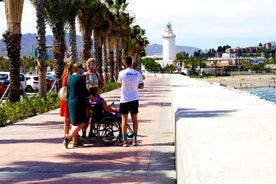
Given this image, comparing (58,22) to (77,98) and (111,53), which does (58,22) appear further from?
(111,53)

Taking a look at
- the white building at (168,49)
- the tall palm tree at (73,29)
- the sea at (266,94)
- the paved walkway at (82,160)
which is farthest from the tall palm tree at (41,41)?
the white building at (168,49)

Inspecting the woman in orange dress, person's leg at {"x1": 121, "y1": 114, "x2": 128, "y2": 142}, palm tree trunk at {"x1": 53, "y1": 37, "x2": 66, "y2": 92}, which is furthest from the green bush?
person's leg at {"x1": 121, "y1": 114, "x2": 128, "y2": 142}

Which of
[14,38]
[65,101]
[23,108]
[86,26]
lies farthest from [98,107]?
[86,26]

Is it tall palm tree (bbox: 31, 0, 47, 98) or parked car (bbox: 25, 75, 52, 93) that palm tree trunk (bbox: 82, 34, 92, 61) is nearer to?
parked car (bbox: 25, 75, 52, 93)

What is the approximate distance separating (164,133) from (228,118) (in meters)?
4.34

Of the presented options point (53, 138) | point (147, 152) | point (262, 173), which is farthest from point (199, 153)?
point (53, 138)

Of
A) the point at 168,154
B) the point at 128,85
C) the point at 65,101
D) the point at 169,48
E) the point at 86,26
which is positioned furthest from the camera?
the point at 169,48

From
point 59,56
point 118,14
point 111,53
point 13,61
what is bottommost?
point 13,61

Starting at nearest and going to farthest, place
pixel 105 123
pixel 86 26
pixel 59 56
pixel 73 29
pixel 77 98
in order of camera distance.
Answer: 1. pixel 77 98
2. pixel 105 123
3. pixel 59 56
4. pixel 73 29
5. pixel 86 26

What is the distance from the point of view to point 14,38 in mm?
18078

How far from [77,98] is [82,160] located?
4.42 ft

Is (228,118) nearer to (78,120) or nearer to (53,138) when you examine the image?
(78,120)

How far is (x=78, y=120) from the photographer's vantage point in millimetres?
8883

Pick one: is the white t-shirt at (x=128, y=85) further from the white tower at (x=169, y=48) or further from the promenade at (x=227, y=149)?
the white tower at (x=169, y=48)
